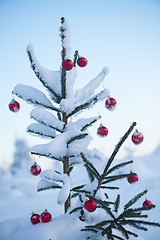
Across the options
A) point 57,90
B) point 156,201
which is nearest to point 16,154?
point 156,201

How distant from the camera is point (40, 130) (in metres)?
2.06

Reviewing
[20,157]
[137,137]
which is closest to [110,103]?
[137,137]

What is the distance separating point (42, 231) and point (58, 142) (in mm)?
900

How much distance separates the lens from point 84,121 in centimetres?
220

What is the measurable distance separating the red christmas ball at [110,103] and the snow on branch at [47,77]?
64 cm

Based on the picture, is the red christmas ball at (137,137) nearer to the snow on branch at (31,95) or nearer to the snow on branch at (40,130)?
the snow on branch at (40,130)

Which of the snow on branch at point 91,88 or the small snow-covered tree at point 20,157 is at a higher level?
the snow on branch at point 91,88

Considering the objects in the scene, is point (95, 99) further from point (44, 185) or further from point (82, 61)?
point (44, 185)

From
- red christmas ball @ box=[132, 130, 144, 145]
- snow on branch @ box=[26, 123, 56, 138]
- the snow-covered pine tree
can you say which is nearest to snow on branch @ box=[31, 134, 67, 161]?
the snow-covered pine tree

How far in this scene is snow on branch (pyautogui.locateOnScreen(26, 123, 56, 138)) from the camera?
1.99m

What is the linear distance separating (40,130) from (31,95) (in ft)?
1.44

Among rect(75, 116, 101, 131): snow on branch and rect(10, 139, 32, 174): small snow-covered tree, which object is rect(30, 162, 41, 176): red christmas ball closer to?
rect(75, 116, 101, 131): snow on branch

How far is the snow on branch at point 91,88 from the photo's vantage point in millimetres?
2246

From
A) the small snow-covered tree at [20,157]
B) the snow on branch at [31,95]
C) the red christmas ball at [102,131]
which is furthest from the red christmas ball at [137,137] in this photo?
the small snow-covered tree at [20,157]
